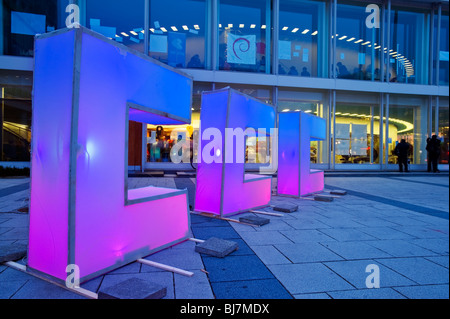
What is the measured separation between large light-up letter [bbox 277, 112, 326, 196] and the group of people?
1082 cm

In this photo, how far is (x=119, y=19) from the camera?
14.4 m

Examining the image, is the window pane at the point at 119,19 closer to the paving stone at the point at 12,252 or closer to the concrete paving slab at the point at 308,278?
the paving stone at the point at 12,252

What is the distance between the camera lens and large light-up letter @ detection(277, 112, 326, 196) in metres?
7.55

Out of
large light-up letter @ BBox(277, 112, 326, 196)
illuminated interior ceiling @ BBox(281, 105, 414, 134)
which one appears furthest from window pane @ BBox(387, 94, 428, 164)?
large light-up letter @ BBox(277, 112, 326, 196)

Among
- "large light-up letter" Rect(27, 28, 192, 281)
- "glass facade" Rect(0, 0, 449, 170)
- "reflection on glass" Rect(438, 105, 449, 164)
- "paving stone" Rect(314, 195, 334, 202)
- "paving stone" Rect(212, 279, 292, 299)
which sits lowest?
"paving stone" Rect(212, 279, 292, 299)

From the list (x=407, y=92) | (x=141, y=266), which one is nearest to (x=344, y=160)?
(x=407, y=92)

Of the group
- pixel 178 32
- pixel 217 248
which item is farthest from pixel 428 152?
pixel 217 248

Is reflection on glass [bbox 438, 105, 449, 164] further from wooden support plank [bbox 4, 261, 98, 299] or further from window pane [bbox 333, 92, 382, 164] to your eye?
wooden support plank [bbox 4, 261, 98, 299]

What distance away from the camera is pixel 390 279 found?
2.82 m

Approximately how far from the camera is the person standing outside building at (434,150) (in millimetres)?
15789

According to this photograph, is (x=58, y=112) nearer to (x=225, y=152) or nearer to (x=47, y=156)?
(x=47, y=156)

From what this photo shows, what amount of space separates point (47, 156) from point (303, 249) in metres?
3.10
